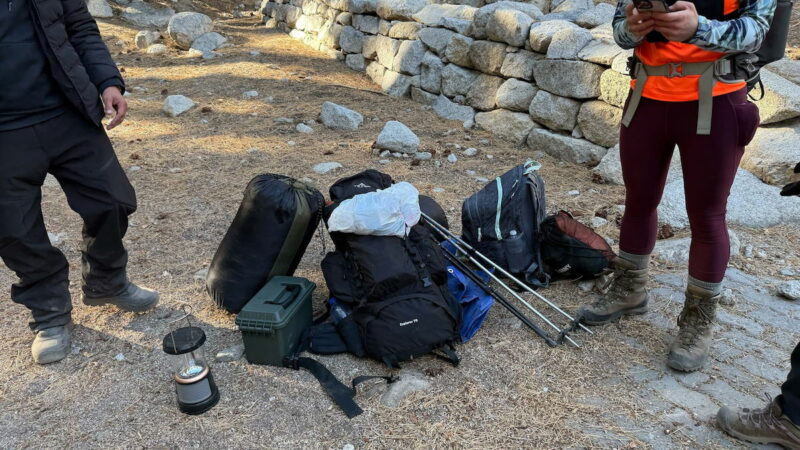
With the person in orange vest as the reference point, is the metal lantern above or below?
below

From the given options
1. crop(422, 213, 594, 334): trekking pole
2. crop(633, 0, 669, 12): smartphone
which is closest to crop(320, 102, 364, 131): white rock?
crop(422, 213, 594, 334): trekking pole

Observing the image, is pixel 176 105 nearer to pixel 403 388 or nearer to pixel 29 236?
pixel 29 236

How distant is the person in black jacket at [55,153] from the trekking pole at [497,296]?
188 cm

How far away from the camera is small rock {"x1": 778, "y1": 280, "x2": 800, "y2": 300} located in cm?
338

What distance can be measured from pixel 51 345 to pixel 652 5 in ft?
10.7

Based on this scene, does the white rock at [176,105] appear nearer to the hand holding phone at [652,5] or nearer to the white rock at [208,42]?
the white rock at [208,42]

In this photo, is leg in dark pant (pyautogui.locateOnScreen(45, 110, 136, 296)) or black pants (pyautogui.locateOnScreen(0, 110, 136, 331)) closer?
black pants (pyautogui.locateOnScreen(0, 110, 136, 331))

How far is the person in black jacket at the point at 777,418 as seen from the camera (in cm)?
217

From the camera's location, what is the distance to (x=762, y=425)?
2305 millimetres

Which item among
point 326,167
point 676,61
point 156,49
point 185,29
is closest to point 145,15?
point 185,29

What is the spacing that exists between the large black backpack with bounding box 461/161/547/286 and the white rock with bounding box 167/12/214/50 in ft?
27.9

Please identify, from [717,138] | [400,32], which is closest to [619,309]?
[717,138]

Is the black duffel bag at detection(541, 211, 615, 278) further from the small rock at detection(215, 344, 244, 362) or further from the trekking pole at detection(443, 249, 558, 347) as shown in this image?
the small rock at detection(215, 344, 244, 362)

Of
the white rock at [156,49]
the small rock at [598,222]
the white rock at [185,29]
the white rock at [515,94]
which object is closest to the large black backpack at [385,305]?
the small rock at [598,222]
